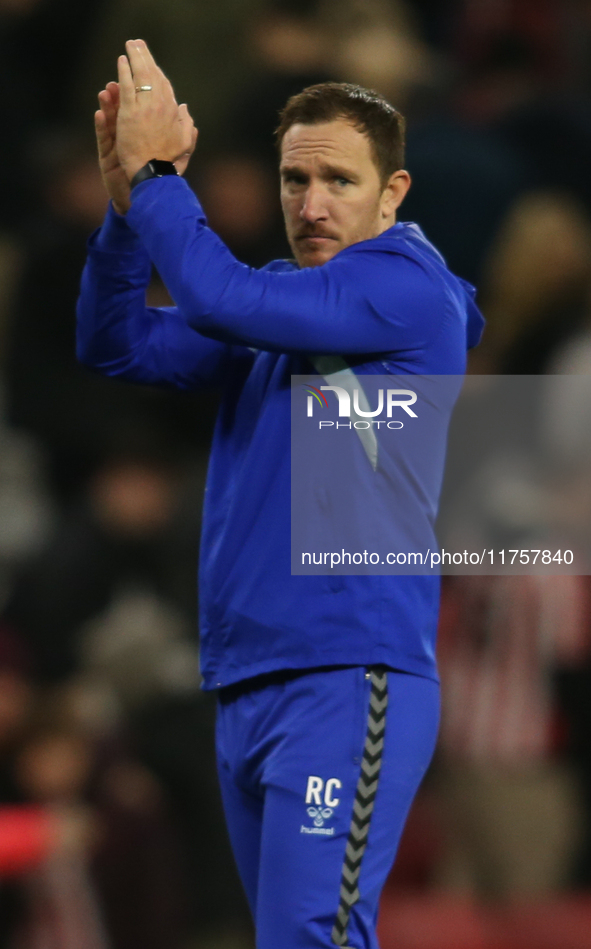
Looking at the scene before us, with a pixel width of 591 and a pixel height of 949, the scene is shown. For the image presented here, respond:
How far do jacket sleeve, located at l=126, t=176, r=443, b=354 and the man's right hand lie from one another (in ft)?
0.65

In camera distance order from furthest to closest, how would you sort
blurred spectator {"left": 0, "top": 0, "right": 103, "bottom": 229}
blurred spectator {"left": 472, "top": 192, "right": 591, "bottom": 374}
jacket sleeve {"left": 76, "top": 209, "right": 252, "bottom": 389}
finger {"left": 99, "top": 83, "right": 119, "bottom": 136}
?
1. blurred spectator {"left": 0, "top": 0, "right": 103, "bottom": 229}
2. blurred spectator {"left": 472, "top": 192, "right": 591, "bottom": 374}
3. jacket sleeve {"left": 76, "top": 209, "right": 252, "bottom": 389}
4. finger {"left": 99, "top": 83, "right": 119, "bottom": 136}

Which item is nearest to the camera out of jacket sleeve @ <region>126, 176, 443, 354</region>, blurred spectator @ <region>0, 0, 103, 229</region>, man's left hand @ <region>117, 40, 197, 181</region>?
jacket sleeve @ <region>126, 176, 443, 354</region>

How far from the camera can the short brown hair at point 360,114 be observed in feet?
9.73

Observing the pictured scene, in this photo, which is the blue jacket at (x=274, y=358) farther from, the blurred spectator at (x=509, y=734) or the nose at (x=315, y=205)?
the blurred spectator at (x=509, y=734)

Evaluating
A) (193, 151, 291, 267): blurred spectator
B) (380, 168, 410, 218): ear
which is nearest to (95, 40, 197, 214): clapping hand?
(380, 168, 410, 218): ear

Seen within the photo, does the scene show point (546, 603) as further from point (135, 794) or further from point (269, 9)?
point (269, 9)

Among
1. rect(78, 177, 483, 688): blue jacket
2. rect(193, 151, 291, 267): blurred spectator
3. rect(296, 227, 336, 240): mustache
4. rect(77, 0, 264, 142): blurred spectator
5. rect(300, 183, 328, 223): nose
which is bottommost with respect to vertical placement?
rect(78, 177, 483, 688): blue jacket

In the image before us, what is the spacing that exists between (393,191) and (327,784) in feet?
3.77

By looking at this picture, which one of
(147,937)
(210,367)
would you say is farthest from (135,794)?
(210,367)

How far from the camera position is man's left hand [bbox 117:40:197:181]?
288cm

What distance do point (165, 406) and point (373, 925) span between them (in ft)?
10.5

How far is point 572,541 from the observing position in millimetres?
4941

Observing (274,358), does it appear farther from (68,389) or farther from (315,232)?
(68,389)

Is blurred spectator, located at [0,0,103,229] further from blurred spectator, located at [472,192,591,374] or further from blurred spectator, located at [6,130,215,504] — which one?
blurred spectator, located at [472,192,591,374]
